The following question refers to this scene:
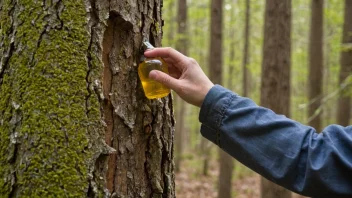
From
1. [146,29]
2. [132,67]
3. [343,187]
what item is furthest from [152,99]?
[343,187]

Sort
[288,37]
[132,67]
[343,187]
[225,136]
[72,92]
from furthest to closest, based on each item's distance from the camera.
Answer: [288,37] < [132,67] < [225,136] < [72,92] < [343,187]

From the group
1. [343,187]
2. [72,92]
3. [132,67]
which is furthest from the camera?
[132,67]

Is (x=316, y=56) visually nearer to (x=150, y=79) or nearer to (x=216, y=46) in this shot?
(x=216, y=46)

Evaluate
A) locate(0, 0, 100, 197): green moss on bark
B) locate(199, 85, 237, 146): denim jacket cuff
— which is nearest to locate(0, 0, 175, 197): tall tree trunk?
locate(0, 0, 100, 197): green moss on bark

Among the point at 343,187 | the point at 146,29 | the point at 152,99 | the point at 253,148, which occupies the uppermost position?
the point at 146,29

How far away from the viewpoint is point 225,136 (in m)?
1.69

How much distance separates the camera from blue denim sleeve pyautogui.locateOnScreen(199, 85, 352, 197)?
1479mm

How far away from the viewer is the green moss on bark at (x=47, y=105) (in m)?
1.50

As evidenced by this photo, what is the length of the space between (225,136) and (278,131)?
240 millimetres

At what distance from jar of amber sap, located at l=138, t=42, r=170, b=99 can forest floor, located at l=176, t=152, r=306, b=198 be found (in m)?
9.98

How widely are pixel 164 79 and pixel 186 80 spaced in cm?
11

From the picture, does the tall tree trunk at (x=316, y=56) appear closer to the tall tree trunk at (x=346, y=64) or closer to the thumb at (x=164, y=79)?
the tall tree trunk at (x=346, y=64)

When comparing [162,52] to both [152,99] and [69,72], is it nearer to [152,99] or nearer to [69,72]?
[152,99]

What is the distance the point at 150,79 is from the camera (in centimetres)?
181
